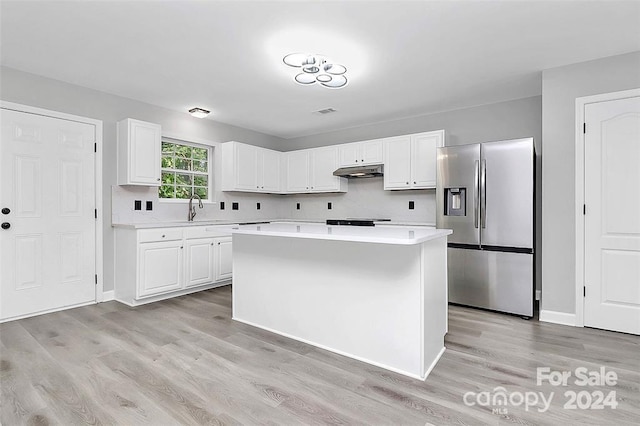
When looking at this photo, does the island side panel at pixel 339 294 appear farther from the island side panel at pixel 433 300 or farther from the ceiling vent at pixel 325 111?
the ceiling vent at pixel 325 111

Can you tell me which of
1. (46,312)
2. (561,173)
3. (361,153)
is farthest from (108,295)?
(561,173)

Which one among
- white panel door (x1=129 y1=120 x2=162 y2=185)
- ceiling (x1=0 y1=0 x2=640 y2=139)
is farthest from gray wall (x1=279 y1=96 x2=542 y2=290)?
white panel door (x1=129 y1=120 x2=162 y2=185)

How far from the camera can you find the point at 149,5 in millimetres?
2199

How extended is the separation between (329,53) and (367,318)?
7.18 feet

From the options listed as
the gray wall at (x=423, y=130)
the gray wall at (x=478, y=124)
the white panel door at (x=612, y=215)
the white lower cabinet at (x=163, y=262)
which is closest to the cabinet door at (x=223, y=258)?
the white lower cabinet at (x=163, y=262)

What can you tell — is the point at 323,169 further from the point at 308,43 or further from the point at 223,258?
the point at 308,43

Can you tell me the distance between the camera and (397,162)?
15.1 feet

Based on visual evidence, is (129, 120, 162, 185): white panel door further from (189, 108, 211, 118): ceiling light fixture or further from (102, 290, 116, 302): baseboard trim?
(102, 290, 116, 302): baseboard trim

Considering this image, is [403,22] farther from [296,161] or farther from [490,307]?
[296,161]

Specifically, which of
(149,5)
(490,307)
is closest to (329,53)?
(149,5)

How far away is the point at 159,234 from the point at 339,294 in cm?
244

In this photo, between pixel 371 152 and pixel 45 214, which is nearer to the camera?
pixel 45 214

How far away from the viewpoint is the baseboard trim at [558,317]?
120 inches

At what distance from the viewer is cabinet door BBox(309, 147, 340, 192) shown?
5.31 meters
